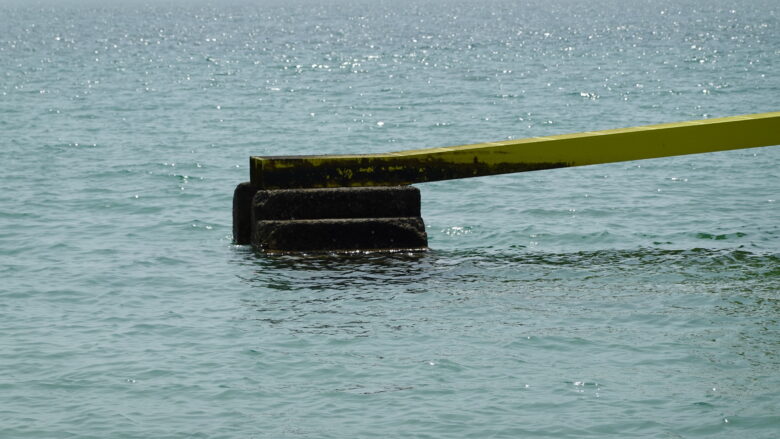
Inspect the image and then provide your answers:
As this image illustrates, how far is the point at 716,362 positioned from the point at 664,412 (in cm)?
123

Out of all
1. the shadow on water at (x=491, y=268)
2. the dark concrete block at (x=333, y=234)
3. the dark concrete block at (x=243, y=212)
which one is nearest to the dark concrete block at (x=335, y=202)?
the dark concrete block at (x=333, y=234)

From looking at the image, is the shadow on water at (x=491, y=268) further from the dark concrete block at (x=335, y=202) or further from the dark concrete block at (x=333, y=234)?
the dark concrete block at (x=335, y=202)

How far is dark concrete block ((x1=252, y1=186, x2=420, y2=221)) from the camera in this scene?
1310 centimetres

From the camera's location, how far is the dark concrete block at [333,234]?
1315cm

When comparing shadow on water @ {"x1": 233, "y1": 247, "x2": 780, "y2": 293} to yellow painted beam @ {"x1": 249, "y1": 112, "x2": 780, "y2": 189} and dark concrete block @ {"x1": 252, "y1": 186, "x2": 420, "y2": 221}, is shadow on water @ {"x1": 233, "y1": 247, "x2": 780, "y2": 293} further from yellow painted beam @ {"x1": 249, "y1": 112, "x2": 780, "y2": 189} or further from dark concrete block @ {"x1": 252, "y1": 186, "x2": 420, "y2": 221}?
yellow painted beam @ {"x1": 249, "y1": 112, "x2": 780, "y2": 189}

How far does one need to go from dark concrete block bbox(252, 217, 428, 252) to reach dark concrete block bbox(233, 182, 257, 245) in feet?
1.35

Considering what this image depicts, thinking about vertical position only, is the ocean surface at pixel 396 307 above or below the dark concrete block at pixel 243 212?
below

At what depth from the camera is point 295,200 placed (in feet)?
43.0

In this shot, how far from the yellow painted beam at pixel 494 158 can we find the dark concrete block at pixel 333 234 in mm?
363

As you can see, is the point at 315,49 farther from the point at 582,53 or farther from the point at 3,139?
the point at 3,139

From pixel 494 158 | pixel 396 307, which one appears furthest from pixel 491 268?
pixel 396 307

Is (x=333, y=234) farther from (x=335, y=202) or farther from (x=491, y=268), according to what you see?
(x=491, y=268)

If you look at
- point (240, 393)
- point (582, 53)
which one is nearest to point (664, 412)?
point (240, 393)

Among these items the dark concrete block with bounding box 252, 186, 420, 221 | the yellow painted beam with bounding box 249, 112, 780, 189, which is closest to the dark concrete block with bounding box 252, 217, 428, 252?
the dark concrete block with bounding box 252, 186, 420, 221
